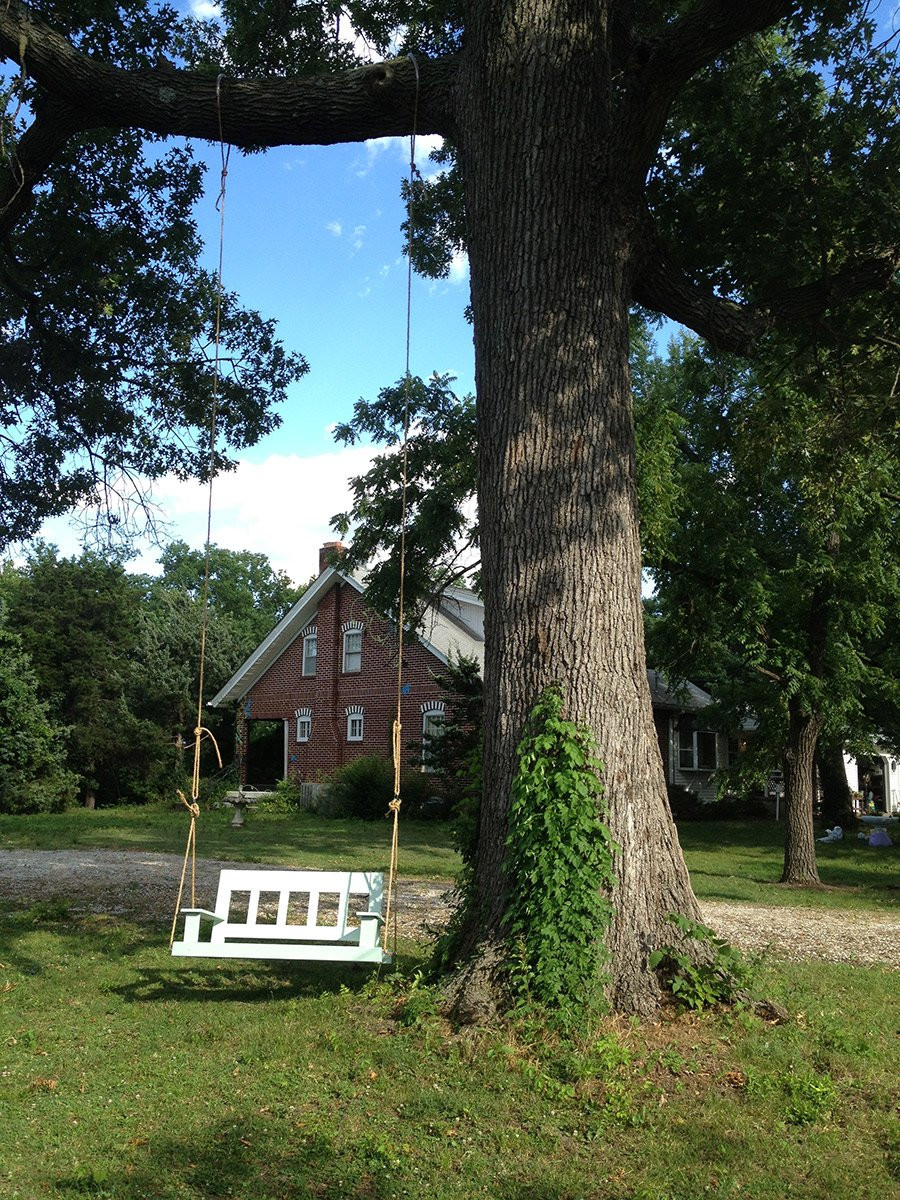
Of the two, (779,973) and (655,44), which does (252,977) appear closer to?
(779,973)

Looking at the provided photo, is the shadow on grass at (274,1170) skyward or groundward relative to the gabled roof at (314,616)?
groundward

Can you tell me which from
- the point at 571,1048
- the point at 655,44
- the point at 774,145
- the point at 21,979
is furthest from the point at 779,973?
the point at 774,145

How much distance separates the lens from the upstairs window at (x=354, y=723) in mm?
32812

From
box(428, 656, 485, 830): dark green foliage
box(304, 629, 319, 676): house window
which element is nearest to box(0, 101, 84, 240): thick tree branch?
box(428, 656, 485, 830): dark green foliage

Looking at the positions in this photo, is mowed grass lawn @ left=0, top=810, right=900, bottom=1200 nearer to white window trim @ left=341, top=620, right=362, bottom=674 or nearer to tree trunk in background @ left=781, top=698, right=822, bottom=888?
tree trunk in background @ left=781, top=698, right=822, bottom=888

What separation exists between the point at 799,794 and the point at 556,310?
43.9 feet

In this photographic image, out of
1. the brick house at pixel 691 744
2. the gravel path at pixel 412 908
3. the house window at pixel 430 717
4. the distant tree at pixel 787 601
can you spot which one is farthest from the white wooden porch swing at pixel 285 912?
the brick house at pixel 691 744

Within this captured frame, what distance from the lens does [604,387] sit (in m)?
6.42

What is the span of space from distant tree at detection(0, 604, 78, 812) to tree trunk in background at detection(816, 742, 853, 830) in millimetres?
21399

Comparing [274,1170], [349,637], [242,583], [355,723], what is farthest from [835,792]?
[242,583]

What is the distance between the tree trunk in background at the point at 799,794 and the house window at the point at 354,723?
16945mm

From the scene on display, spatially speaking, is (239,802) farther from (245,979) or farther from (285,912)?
(285,912)

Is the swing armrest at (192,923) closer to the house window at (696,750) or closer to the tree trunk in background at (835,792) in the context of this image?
the tree trunk in background at (835,792)

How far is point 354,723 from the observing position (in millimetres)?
33062
